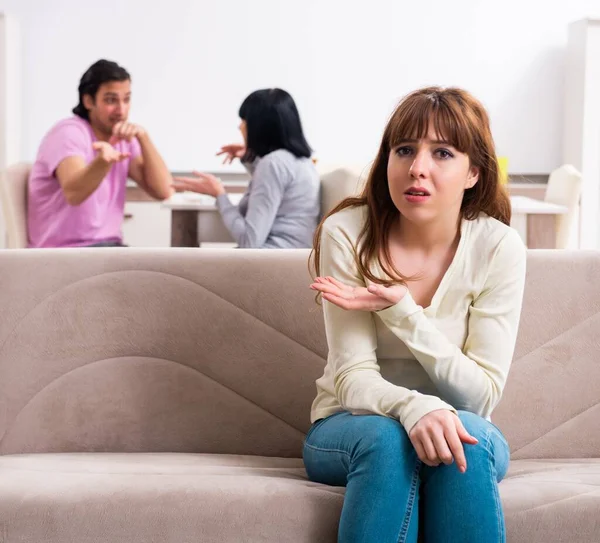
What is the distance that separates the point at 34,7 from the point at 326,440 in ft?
15.9

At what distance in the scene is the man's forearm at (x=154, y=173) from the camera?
341 cm

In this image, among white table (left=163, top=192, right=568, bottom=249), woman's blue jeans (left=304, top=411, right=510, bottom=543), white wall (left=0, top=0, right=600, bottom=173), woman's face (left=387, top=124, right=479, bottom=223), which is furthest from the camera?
white wall (left=0, top=0, right=600, bottom=173)

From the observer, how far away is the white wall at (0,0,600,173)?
5684 millimetres

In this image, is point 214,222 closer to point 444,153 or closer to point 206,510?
point 444,153

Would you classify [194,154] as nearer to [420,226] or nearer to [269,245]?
[269,245]

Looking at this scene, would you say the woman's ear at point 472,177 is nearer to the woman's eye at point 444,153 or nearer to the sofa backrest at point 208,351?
the woman's eye at point 444,153

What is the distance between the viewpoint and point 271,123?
3.21 metres

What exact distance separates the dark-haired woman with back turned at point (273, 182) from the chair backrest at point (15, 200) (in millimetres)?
609

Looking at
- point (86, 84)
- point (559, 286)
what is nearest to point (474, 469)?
point (559, 286)

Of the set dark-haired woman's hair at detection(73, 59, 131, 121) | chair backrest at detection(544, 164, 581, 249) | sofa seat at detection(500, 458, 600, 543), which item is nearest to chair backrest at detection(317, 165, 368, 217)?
dark-haired woman's hair at detection(73, 59, 131, 121)

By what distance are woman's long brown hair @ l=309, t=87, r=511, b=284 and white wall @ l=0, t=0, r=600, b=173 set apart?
13.6 ft

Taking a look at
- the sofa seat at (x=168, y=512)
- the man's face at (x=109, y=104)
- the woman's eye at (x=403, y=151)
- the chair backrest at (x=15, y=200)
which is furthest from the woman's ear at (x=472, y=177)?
the chair backrest at (x=15, y=200)

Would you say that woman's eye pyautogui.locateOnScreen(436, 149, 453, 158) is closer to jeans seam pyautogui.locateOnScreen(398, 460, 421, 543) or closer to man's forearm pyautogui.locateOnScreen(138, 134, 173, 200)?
jeans seam pyautogui.locateOnScreen(398, 460, 421, 543)

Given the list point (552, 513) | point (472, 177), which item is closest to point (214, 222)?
point (472, 177)
